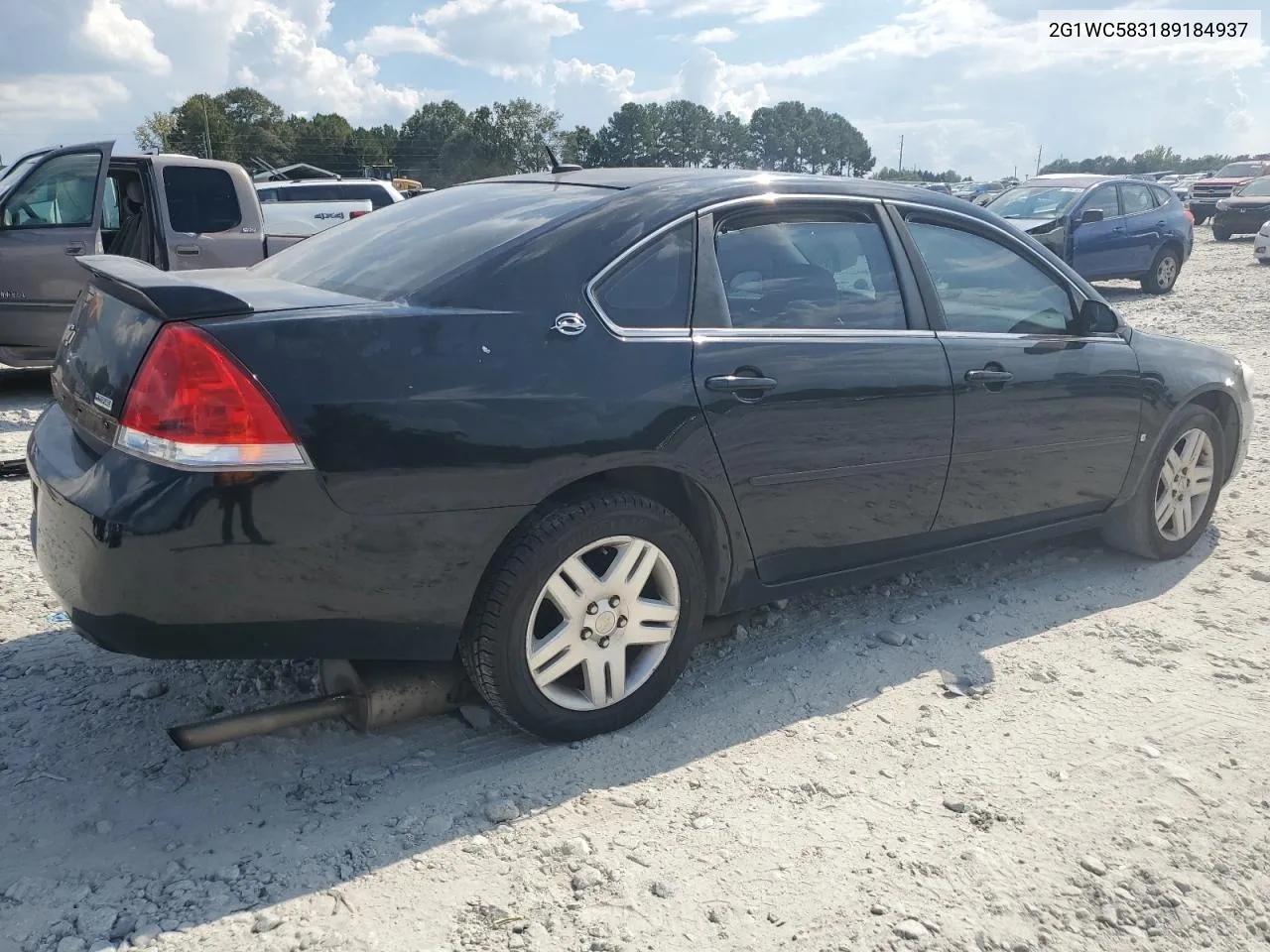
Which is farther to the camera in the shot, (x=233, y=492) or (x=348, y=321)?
(x=348, y=321)

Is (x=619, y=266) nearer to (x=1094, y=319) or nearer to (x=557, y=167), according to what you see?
(x=557, y=167)

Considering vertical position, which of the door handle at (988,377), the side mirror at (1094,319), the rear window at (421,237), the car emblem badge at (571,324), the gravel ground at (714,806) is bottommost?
the gravel ground at (714,806)

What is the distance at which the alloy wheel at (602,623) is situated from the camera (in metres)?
2.94

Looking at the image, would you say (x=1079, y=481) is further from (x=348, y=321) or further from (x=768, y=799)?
(x=348, y=321)

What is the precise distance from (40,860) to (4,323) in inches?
258

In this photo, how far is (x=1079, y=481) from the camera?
14.0 ft

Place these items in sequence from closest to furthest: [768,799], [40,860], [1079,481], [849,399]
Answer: [40,860] < [768,799] < [849,399] < [1079,481]

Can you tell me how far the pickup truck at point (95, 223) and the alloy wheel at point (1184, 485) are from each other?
7.06m

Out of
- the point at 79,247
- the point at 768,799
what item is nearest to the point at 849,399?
the point at 768,799

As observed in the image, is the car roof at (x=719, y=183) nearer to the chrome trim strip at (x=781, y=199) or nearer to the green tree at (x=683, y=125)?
the chrome trim strip at (x=781, y=199)

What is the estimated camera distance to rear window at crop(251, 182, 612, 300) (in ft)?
9.81

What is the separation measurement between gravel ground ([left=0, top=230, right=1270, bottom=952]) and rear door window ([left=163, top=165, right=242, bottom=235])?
543 cm

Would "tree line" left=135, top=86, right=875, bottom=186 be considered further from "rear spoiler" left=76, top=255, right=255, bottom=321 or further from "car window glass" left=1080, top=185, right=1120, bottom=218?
"rear spoiler" left=76, top=255, right=255, bottom=321

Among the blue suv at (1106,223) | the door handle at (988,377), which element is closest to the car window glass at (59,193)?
the door handle at (988,377)
